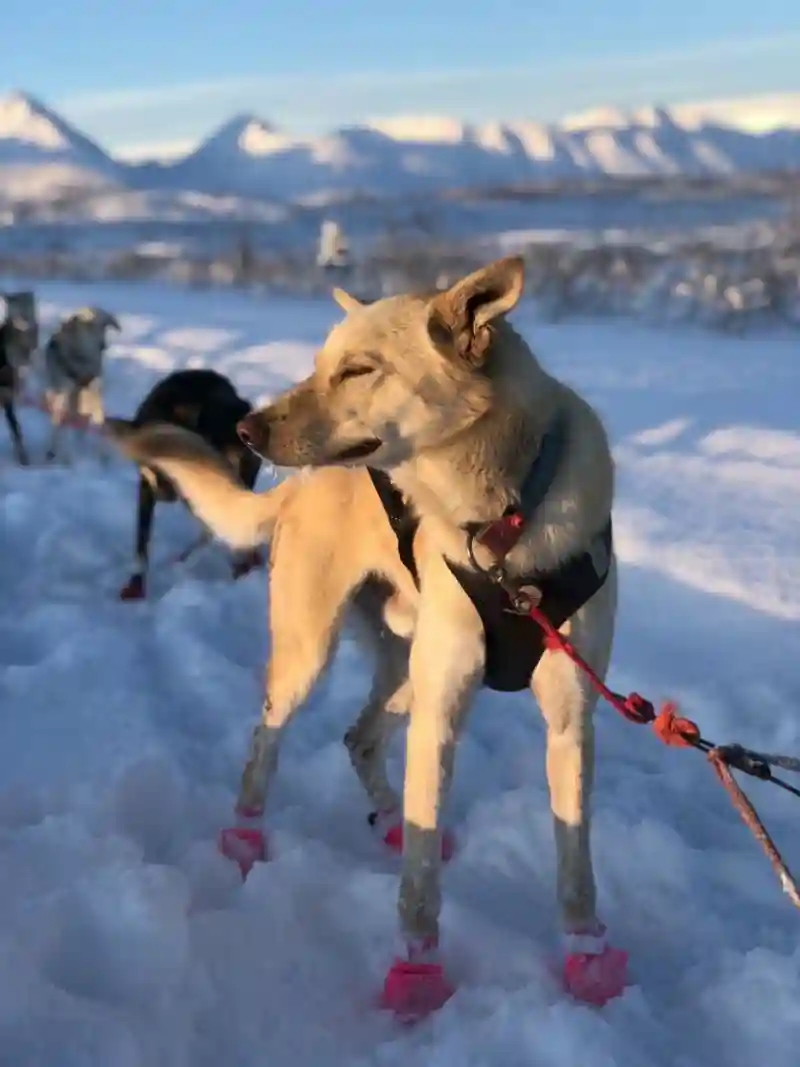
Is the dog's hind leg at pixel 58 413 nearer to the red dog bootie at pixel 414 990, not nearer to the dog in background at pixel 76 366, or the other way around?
the dog in background at pixel 76 366

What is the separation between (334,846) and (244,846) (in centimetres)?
26

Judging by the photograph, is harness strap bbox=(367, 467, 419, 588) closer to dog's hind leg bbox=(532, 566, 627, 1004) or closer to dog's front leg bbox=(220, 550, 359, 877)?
dog's front leg bbox=(220, 550, 359, 877)

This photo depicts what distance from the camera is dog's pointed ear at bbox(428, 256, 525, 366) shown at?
1.99m

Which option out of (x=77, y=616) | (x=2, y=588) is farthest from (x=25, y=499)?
(x=77, y=616)

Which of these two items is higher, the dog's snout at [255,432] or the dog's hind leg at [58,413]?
the dog's snout at [255,432]

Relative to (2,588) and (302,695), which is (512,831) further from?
(2,588)

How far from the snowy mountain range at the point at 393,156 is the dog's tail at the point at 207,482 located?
13233 centimetres

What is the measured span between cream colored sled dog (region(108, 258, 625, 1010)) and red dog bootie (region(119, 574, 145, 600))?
2.52 m

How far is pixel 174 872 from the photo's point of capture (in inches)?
101

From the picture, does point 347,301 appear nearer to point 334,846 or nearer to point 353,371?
point 353,371

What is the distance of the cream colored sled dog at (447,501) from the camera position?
214 cm

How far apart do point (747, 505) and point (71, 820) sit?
157 inches

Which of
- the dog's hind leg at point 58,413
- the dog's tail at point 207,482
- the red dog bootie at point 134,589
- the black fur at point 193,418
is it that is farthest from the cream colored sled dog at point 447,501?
the dog's hind leg at point 58,413

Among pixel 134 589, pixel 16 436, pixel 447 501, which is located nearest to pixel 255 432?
pixel 447 501
